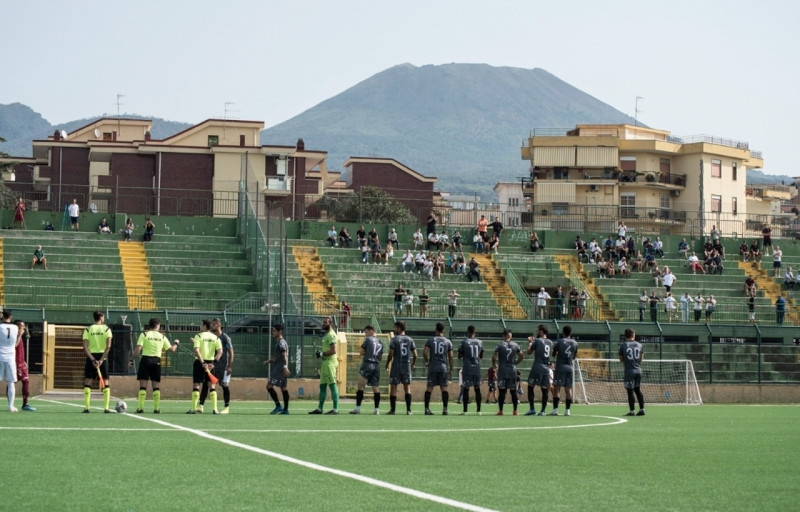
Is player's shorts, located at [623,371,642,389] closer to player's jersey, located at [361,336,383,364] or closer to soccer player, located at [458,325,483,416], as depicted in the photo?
soccer player, located at [458,325,483,416]

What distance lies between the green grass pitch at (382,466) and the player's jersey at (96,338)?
3452 mm

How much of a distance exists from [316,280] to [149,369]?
84.6 feet

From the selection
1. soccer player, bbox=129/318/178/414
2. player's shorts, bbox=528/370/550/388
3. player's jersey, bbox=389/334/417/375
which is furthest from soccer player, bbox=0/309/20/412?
player's shorts, bbox=528/370/550/388

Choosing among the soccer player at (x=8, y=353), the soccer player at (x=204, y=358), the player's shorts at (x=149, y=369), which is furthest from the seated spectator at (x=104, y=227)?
the player's shorts at (x=149, y=369)

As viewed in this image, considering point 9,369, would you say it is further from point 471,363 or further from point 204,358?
point 471,363

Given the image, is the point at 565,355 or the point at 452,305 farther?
the point at 452,305

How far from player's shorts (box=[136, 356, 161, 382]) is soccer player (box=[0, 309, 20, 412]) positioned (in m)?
2.24

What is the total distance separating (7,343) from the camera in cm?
2209

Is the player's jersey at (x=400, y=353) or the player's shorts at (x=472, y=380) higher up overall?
the player's jersey at (x=400, y=353)

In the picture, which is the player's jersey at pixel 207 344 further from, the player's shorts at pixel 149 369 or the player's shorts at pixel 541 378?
the player's shorts at pixel 541 378

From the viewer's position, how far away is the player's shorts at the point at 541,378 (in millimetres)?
25141

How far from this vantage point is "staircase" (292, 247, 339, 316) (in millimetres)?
43531

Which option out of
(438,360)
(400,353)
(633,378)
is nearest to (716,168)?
(633,378)

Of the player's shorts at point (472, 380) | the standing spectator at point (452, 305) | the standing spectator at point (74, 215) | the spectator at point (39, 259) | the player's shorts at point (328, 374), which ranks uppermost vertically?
the standing spectator at point (74, 215)
